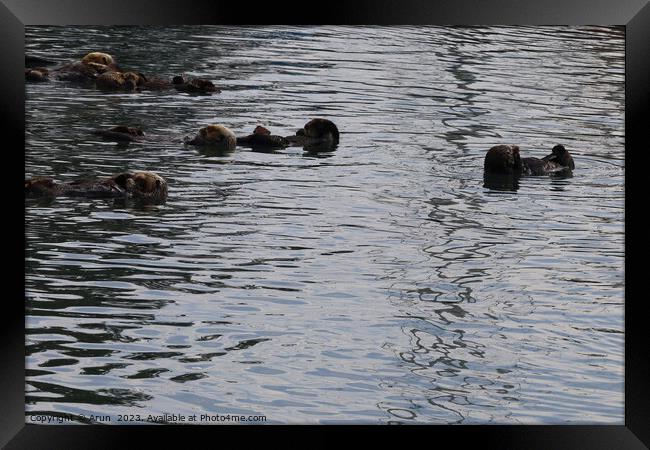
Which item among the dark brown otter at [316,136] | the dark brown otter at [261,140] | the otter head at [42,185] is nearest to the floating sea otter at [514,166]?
the dark brown otter at [316,136]

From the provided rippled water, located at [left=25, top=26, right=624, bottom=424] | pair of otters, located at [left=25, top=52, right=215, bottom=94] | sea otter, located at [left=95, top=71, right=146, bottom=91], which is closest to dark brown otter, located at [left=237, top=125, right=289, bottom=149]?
rippled water, located at [left=25, top=26, right=624, bottom=424]

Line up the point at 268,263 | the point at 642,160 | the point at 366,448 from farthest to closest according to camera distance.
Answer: the point at 268,263 < the point at 642,160 < the point at 366,448

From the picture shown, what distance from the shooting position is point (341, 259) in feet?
28.4

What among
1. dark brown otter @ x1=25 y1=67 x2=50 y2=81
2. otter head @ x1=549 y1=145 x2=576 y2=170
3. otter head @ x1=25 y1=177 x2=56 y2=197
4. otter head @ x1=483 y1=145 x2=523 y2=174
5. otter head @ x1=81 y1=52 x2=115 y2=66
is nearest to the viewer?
otter head @ x1=25 y1=177 x2=56 y2=197

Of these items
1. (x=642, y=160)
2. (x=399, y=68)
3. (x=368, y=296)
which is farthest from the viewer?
(x=399, y=68)

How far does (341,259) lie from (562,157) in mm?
4525

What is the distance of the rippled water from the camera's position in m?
6.04

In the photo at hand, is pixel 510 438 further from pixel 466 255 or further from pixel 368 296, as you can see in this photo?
pixel 466 255

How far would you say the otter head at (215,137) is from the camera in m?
12.9

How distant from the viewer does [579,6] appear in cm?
573

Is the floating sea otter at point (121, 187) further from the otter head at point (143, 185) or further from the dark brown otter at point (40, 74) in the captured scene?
the dark brown otter at point (40, 74)

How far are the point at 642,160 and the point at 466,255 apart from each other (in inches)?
125

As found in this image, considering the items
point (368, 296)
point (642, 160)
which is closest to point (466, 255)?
point (368, 296)

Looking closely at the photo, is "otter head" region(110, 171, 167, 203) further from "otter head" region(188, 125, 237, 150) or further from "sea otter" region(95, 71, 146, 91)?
"sea otter" region(95, 71, 146, 91)
